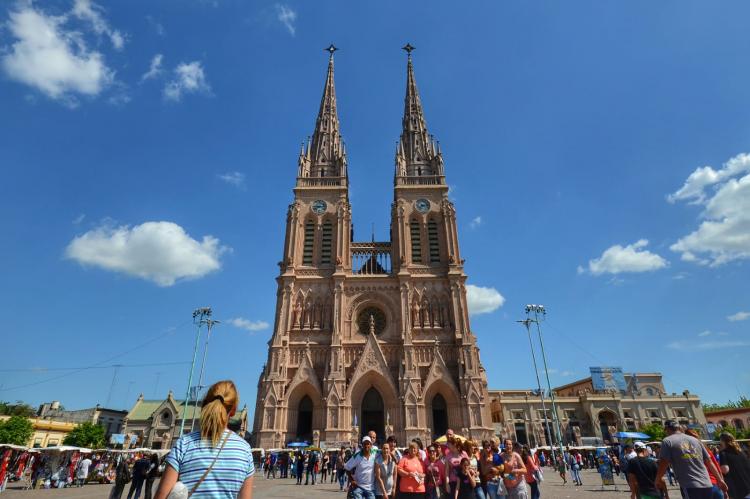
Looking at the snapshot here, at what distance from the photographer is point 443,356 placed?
3719 cm

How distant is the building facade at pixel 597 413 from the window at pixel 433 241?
21.1 metres

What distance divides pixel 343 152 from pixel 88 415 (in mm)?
49381

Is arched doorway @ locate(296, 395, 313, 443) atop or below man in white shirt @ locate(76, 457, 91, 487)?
atop

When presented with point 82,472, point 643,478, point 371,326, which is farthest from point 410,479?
point 371,326

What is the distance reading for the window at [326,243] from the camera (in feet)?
140

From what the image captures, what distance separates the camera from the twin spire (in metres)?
46.9

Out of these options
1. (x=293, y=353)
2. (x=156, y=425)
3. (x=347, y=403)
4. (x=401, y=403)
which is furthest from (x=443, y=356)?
(x=156, y=425)

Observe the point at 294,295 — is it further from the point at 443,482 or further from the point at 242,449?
the point at 242,449

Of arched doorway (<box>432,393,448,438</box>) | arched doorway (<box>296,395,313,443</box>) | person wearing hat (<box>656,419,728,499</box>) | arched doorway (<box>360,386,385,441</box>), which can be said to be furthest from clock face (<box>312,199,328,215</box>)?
person wearing hat (<box>656,419,728,499</box>)

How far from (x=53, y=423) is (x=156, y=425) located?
10563 mm

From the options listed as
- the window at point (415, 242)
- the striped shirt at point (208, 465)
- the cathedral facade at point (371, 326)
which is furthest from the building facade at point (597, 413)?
the striped shirt at point (208, 465)

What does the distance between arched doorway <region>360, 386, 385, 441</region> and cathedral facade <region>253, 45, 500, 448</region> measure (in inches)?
3.6

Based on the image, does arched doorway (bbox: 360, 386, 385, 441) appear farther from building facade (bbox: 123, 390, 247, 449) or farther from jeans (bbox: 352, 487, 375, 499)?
jeans (bbox: 352, 487, 375, 499)

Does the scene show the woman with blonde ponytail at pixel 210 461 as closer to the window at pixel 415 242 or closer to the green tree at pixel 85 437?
the window at pixel 415 242
